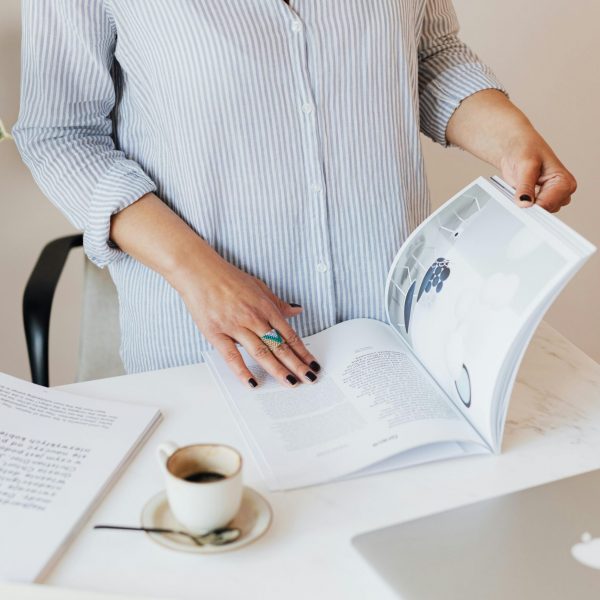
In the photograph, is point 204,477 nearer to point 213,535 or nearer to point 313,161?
point 213,535

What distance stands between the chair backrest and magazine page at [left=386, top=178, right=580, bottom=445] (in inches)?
26.7

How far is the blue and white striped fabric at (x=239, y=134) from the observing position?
46.9 inches

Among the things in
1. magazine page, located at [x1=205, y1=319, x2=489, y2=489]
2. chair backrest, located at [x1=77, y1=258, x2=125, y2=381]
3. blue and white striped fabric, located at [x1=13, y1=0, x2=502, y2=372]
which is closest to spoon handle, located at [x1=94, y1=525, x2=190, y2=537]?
magazine page, located at [x1=205, y1=319, x2=489, y2=489]

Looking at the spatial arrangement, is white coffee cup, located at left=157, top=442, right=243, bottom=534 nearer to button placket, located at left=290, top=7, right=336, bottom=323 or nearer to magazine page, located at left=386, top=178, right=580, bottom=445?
magazine page, located at left=386, top=178, right=580, bottom=445

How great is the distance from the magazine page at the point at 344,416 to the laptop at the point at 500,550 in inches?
4.3

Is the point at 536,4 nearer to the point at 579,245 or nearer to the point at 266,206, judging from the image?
the point at 266,206

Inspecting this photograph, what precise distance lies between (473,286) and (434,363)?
117mm

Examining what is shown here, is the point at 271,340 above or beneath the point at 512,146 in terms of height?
beneath

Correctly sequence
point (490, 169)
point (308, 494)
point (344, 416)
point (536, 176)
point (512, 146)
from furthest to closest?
point (490, 169) → point (512, 146) → point (536, 176) → point (344, 416) → point (308, 494)

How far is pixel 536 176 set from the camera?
1138 mm

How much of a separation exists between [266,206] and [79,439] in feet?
1.47

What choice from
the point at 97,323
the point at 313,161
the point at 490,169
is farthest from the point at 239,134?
the point at 490,169

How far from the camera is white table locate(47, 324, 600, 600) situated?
0.80 meters

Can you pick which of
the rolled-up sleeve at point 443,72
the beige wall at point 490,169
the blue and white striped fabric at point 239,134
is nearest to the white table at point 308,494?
the blue and white striped fabric at point 239,134
